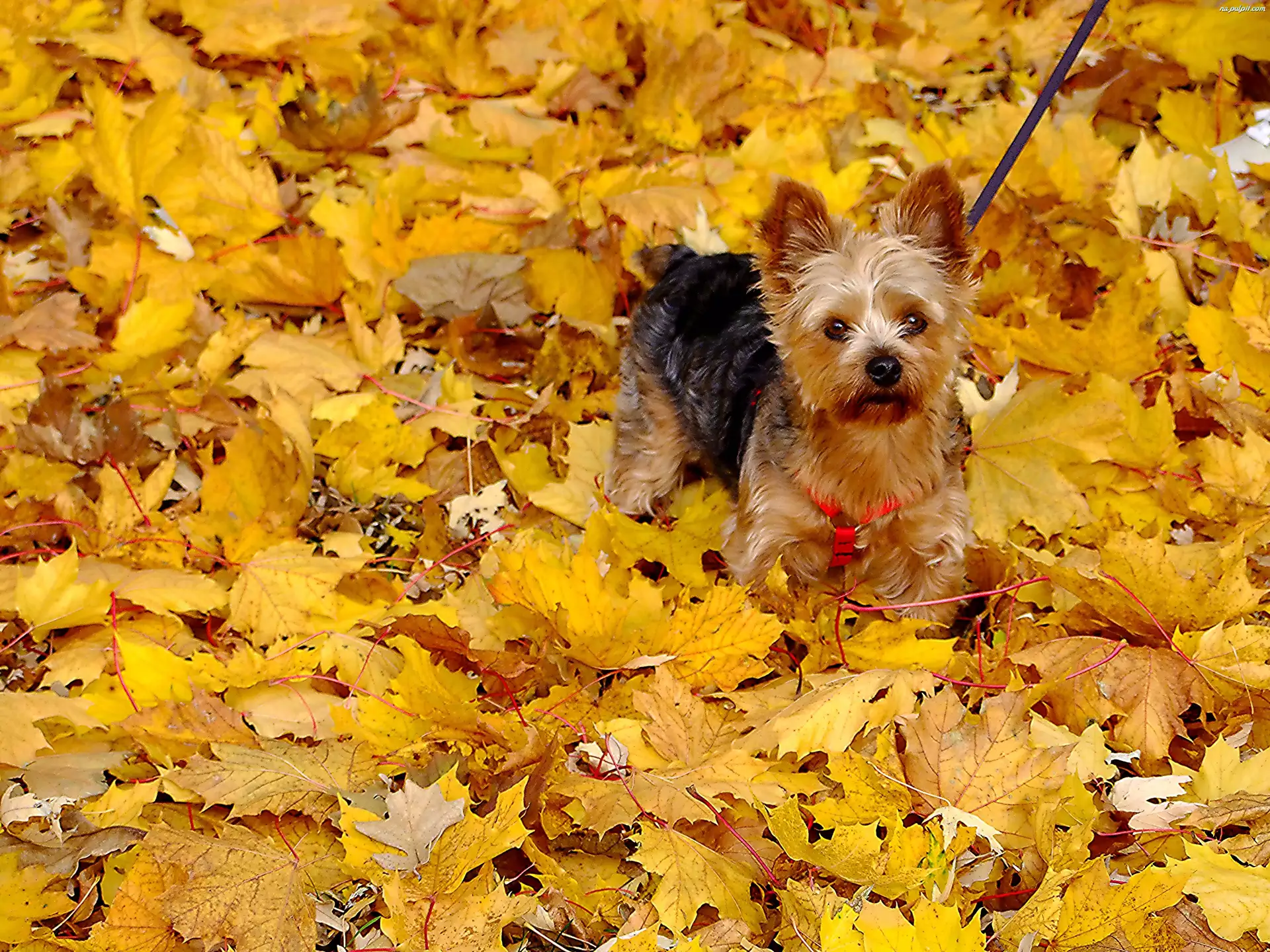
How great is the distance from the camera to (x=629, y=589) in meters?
→ 3.24

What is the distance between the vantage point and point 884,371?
3.07 m

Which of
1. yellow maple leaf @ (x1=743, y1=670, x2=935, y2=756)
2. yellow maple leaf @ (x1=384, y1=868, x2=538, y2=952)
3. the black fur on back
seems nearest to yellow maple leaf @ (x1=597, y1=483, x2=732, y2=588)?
the black fur on back

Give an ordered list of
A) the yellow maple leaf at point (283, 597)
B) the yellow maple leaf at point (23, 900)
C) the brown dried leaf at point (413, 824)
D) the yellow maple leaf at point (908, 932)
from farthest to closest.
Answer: the yellow maple leaf at point (283, 597) → the yellow maple leaf at point (23, 900) → the brown dried leaf at point (413, 824) → the yellow maple leaf at point (908, 932)

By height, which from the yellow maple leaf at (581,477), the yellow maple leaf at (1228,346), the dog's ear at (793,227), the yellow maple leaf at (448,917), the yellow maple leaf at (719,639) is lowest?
the yellow maple leaf at (581,477)

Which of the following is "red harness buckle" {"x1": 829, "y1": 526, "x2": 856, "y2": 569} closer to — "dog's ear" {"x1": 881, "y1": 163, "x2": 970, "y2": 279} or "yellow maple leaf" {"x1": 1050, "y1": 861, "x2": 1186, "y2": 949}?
"dog's ear" {"x1": 881, "y1": 163, "x2": 970, "y2": 279}

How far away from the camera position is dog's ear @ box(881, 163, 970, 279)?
319 cm

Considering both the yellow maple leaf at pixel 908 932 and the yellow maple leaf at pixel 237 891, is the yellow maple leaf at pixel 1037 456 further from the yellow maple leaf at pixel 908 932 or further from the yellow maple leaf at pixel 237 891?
the yellow maple leaf at pixel 237 891

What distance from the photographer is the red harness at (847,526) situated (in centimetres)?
341

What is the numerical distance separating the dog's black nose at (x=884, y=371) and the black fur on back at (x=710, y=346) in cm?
70

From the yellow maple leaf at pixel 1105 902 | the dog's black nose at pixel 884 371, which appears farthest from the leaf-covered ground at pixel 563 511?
the dog's black nose at pixel 884 371

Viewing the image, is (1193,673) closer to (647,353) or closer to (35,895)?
(647,353)

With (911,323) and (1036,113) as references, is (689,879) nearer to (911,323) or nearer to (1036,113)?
(911,323)

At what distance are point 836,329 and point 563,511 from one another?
1.18 metres

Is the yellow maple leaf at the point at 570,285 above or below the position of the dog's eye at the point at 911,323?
below
